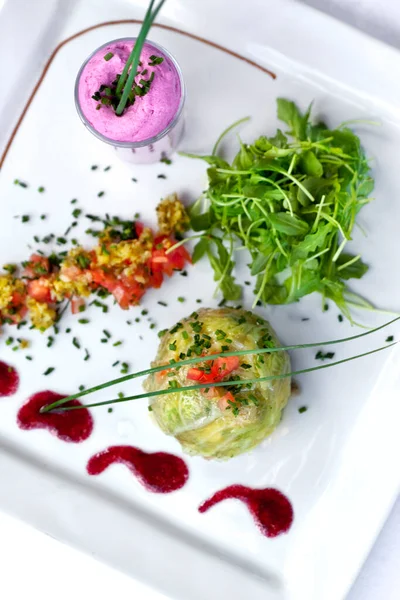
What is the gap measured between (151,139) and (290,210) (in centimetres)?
77

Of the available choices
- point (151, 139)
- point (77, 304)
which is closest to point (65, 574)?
point (77, 304)

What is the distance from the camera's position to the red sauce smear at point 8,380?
132 inches

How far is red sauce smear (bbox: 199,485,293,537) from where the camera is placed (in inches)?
129

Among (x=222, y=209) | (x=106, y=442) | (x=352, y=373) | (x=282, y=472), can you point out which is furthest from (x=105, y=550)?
(x=222, y=209)

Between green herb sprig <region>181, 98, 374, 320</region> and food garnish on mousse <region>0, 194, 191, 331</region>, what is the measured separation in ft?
0.52

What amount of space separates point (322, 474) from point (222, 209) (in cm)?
157

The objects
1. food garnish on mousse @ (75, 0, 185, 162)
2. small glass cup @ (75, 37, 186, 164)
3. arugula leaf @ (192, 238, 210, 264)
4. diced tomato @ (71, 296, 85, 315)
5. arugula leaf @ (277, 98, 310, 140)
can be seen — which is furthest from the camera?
diced tomato @ (71, 296, 85, 315)

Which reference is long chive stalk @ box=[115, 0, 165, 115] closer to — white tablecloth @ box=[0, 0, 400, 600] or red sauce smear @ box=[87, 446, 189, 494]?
red sauce smear @ box=[87, 446, 189, 494]

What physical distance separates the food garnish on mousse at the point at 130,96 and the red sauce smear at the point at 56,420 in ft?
4.88

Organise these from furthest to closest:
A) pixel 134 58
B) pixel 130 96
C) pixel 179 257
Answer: pixel 179 257
pixel 130 96
pixel 134 58

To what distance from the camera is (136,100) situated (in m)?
2.74

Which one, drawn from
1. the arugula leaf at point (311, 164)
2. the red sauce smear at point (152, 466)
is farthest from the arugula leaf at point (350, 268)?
the red sauce smear at point (152, 466)

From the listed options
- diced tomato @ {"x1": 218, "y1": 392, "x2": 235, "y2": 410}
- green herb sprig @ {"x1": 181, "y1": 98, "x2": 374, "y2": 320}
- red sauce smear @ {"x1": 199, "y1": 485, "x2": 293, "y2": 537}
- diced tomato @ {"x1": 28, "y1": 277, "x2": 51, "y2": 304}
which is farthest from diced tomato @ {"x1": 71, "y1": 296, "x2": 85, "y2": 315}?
red sauce smear @ {"x1": 199, "y1": 485, "x2": 293, "y2": 537}

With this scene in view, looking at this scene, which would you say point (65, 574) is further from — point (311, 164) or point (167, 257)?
point (311, 164)
